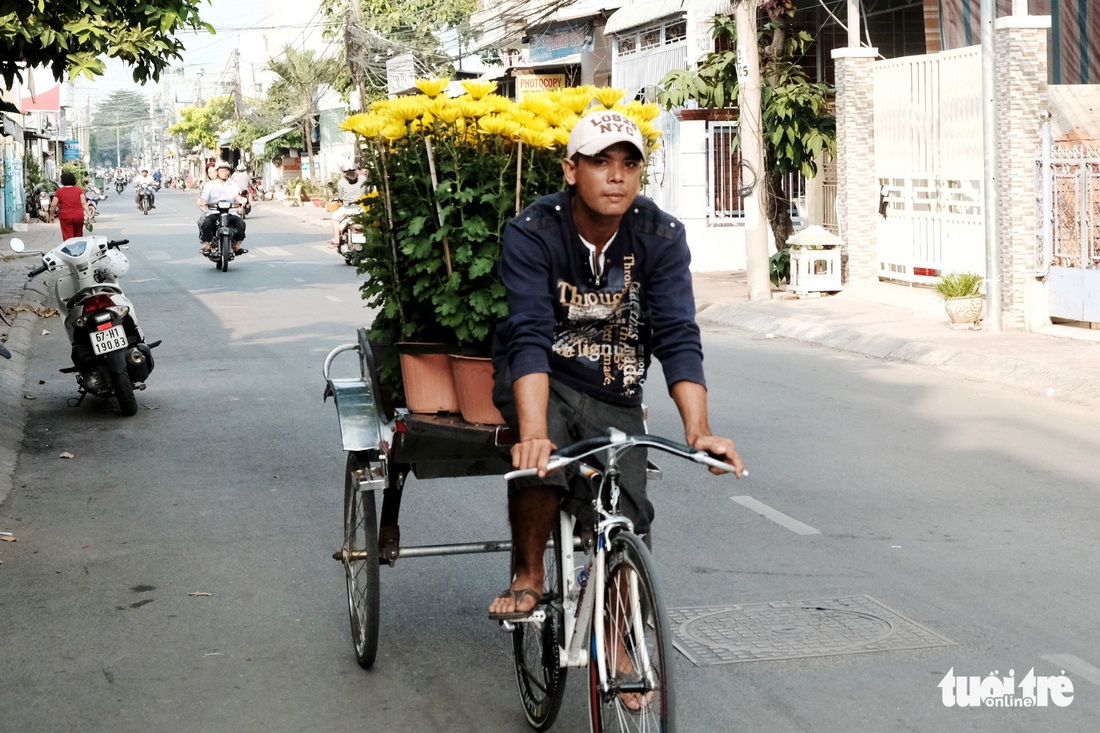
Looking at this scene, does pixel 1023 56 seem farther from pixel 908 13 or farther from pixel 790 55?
pixel 908 13

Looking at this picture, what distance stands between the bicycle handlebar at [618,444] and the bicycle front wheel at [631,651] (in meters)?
0.23

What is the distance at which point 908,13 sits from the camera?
21641 mm

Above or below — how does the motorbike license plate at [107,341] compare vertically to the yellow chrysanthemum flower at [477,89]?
A: below

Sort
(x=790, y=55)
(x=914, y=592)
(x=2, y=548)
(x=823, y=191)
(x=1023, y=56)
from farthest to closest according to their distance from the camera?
(x=823, y=191), (x=790, y=55), (x=1023, y=56), (x=2, y=548), (x=914, y=592)

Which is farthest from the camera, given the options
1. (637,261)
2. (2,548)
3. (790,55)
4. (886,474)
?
(790,55)

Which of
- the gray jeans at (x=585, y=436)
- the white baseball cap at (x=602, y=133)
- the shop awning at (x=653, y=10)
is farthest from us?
the shop awning at (x=653, y=10)

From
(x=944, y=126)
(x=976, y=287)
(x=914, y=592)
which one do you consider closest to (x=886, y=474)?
(x=914, y=592)

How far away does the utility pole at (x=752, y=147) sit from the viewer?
57.3 ft

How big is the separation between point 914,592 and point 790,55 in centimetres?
1517

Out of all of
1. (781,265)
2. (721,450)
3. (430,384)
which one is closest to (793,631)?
(430,384)

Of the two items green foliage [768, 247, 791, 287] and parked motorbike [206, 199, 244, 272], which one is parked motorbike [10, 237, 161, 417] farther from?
parked motorbike [206, 199, 244, 272]

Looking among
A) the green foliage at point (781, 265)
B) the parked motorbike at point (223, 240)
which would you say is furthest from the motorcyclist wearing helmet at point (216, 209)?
the green foliage at point (781, 265)

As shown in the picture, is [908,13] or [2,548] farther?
[908,13]

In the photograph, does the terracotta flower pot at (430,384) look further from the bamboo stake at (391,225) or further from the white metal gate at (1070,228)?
the white metal gate at (1070,228)
